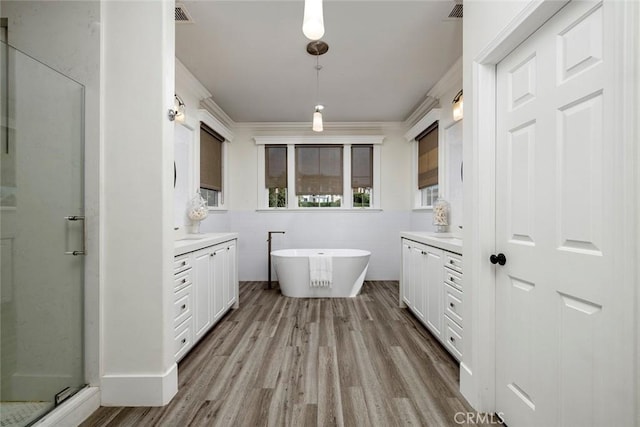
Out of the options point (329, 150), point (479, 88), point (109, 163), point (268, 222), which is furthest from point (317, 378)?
point (329, 150)

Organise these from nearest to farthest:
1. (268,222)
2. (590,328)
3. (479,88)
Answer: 1. (590,328)
2. (479,88)
3. (268,222)

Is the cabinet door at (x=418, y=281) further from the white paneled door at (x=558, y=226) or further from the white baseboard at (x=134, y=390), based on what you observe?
the white baseboard at (x=134, y=390)

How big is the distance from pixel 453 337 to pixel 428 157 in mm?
2605

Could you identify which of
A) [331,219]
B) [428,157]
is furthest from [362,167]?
[428,157]

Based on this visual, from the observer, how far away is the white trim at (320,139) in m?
4.70

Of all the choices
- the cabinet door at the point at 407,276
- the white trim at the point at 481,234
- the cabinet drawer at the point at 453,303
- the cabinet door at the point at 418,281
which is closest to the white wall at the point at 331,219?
the cabinet door at the point at 407,276

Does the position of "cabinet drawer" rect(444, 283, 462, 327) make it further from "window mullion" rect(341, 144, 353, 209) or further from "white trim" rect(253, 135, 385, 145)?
"white trim" rect(253, 135, 385, 145)

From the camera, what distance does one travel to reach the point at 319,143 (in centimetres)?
475

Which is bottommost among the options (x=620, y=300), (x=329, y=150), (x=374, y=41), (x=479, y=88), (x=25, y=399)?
(x=25, y=399)

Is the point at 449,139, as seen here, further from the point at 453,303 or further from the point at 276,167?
the point at 276,167

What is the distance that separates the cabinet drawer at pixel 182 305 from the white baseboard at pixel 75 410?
0.53 m

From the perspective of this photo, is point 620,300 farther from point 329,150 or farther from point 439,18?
point 329,150

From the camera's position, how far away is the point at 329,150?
4805 mm

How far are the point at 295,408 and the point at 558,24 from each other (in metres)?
2.27
